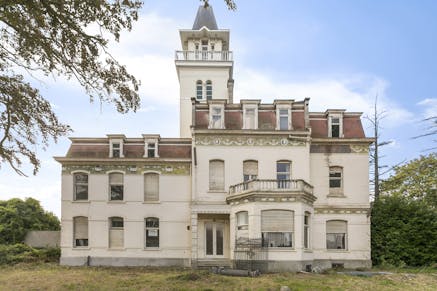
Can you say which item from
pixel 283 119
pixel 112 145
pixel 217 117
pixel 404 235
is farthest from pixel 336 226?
pixel 112 145

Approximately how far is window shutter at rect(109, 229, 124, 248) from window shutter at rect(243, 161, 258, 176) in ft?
25.1

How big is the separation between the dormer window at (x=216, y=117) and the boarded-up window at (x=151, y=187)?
4347 millimetres

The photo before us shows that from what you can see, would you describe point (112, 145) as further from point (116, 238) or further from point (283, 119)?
point (283, 119)

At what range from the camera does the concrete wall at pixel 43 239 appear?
92.6 feet

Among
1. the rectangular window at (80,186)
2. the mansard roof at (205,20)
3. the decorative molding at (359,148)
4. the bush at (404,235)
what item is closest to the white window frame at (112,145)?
the rectangular window at (80,186)

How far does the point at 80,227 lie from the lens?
81.6 feet

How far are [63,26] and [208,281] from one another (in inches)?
420

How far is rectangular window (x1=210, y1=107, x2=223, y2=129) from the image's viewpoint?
2442cm

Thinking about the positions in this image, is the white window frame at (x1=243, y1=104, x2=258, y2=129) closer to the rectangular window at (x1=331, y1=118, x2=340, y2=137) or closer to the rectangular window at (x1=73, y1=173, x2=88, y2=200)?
the rectangular window at (x1=331, y1=118, x2=340, y2=137)

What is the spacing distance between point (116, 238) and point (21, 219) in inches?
334

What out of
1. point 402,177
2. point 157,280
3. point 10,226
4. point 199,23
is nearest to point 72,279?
point 157,280

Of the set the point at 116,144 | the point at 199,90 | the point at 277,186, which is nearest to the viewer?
the point at 277,186

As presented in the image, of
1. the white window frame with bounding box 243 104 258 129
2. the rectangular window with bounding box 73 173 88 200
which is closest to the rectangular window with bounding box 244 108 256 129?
the white window frame with bounding box 243 104 258 129

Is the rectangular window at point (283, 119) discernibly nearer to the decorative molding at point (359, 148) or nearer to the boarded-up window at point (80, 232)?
the decorative molding at point (359, 148)
